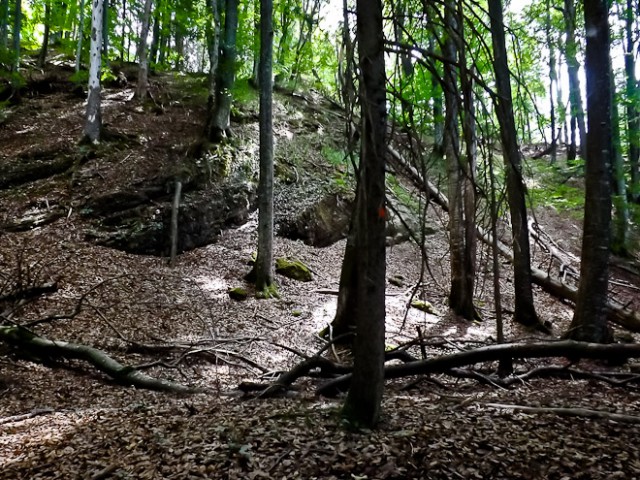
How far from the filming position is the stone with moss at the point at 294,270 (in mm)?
10984

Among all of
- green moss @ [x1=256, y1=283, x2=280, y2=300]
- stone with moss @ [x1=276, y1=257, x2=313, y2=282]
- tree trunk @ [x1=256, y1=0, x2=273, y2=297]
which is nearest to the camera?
green moss @ [x1=256, y1=283, x2=280, y2=300]

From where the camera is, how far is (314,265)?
464 inches

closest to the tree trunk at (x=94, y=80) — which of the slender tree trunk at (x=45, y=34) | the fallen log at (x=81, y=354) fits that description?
the slender tree trunk at (x=45, y=34)

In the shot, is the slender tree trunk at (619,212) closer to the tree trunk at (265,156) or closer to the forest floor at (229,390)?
the forest floor at (229,390)

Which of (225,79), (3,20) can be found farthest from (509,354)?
(3,20)

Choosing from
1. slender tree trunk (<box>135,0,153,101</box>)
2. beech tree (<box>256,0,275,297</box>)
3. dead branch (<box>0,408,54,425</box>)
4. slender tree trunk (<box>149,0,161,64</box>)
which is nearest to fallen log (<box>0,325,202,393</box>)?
dead branch (<box>0,408,54,425</box>)

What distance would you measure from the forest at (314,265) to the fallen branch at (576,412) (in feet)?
0.08

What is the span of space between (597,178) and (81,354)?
7.90 metres

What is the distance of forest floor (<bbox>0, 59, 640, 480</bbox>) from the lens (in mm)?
3250

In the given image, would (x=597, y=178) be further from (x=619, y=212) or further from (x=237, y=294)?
(x=619, y=212)

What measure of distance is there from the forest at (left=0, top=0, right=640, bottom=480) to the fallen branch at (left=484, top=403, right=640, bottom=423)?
0.08 ft

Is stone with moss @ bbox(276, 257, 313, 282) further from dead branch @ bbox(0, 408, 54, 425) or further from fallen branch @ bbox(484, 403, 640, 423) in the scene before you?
fallen branch @ bbox(484, 403, 640, 423)

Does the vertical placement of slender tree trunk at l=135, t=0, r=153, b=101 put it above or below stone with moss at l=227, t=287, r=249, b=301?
above

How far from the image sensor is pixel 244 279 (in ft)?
33.7
